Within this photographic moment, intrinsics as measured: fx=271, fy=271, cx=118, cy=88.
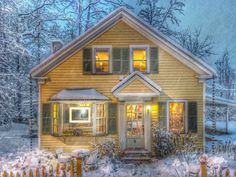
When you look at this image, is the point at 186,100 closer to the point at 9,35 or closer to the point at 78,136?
the point at 78,136

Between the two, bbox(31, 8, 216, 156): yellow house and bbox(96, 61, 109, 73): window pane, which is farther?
bbox(96, 61, 109, 73): window pane

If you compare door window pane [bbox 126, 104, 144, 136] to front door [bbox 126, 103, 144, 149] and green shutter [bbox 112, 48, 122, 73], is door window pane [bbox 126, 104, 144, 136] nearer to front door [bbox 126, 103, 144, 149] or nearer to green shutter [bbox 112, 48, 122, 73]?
front door [bbox 126, 103, 144, 149]

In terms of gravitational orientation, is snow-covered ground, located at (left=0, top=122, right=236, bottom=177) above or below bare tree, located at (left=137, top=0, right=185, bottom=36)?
below

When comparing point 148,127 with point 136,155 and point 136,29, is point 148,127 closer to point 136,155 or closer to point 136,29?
point 136,155

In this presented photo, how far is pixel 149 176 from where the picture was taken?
11.0m

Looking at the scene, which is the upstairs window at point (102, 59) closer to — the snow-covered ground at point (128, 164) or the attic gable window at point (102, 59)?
the attic gable window at point (102, 59)

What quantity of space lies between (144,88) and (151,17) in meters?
16.7

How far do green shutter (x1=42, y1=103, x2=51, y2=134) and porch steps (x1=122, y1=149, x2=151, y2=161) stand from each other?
172 inches

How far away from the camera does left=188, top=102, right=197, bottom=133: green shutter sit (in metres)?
14.7

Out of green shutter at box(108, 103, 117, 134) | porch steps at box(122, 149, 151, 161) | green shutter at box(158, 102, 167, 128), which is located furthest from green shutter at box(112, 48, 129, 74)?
porch steps at box(122, 149, 151, 161)

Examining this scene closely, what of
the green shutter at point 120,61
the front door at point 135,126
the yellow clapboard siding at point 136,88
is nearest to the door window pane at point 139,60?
the green shutter at point 120,61

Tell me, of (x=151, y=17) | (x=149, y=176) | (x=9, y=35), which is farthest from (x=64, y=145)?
(x=151, y=17)

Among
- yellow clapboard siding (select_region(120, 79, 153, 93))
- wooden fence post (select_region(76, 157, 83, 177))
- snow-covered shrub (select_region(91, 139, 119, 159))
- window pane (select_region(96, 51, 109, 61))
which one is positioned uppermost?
window pane (select_region(96, 51, 109, 61))

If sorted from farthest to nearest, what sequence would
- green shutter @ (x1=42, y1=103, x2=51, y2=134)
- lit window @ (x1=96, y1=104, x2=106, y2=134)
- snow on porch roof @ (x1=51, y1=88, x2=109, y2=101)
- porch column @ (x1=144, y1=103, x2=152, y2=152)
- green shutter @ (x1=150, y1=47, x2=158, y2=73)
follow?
green shutter @ (x1=150, y1=47, x2=158, y2=73)
green shutter @ (x1=42, y1=103, x2=51, y2=134)
lit window @ (x1=96, y1=104, x2=106, y2=134)
snow on porch roof @ (x1=51, y1=88, x2=109, y2=101)
porch column @ (x1=144, y1=103, x2=152, y2=152)
